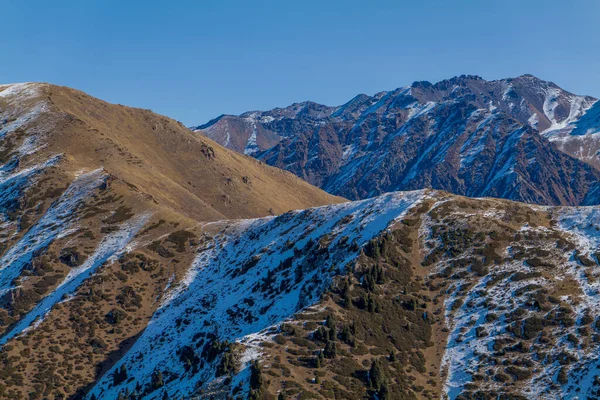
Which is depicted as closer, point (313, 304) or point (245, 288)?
point (313, 304)

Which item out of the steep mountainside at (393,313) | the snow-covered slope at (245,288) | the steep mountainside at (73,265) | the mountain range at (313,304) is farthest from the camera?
the steep mountainside at (73,265)

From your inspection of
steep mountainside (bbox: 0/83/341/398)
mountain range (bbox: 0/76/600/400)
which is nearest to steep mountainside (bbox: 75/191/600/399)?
mountain range (bbox: 0/76/600/400)

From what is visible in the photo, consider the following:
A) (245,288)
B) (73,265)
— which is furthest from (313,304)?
(73,265)

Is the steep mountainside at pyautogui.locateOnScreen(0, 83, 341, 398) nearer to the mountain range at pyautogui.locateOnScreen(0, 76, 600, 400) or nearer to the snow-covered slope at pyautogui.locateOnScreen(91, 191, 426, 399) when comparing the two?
the mountain range at pyautogui.locateOnScreen(0, 76, 600, 400)

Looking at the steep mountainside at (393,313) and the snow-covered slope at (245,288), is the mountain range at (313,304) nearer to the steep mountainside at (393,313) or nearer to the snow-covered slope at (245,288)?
the steep mountainside at (393,313)

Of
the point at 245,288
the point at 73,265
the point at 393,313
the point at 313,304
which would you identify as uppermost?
the point at 245,288

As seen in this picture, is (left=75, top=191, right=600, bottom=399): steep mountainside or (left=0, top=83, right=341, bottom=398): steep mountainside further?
(left=0, top=83, right=341, bottom=398): steep mountainside

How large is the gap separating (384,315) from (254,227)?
2704 inches

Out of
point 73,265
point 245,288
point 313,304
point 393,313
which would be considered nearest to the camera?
point 393,313

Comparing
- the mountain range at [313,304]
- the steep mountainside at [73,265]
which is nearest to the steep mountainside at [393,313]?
the mountain range at [313,304]

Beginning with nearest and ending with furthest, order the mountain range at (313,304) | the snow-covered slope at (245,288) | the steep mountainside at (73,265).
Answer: the mountain range at (313,304)
the snow-covered slope at (245,288)
the steep mountainside at (73,265)

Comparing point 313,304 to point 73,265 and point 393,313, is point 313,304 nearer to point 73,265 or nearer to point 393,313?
point 393,313

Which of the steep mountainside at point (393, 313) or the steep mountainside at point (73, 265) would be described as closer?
the steep mountainside at point (393, 313)

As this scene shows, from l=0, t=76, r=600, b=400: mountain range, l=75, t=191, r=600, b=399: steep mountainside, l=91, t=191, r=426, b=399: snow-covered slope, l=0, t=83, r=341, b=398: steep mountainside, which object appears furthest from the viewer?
l=0, t=83, r=341, b=398: steep mountainside
